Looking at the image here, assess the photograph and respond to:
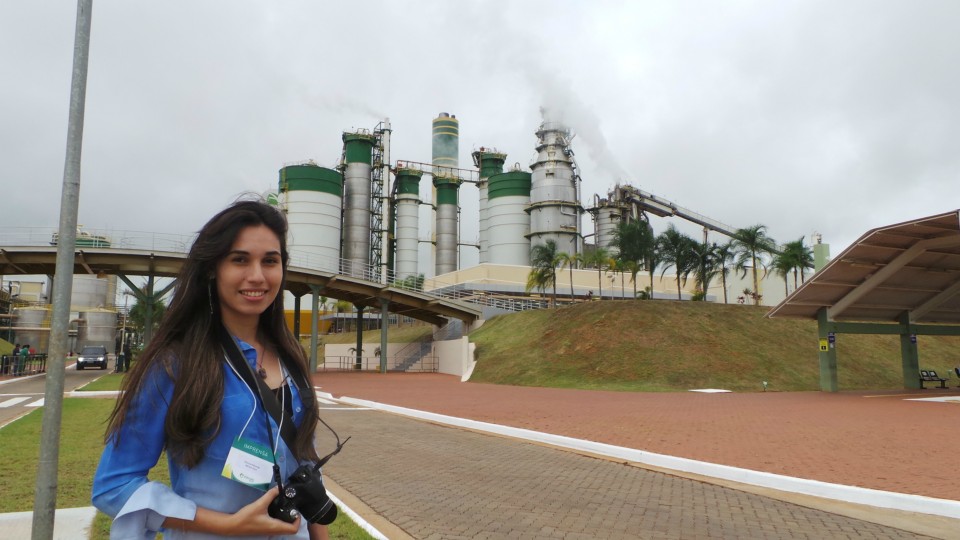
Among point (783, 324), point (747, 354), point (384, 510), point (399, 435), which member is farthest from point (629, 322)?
point (384, 510)

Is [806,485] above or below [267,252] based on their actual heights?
below

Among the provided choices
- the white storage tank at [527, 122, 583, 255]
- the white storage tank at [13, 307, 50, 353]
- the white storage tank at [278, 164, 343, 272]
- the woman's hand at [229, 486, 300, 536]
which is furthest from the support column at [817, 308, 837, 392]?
the white storage tank at [13, 307, 50, 353]

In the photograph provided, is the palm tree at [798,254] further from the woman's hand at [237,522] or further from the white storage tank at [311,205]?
the woman's hand at [237,522]

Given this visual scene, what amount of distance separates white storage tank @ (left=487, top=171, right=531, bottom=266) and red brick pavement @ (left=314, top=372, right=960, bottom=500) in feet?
161

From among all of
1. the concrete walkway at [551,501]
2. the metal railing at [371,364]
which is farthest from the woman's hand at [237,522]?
the metal railing at [371,364]

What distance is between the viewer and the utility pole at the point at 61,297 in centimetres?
333

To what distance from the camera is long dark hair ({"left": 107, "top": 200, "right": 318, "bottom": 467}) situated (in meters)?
1.79

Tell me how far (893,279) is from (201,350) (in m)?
25.4

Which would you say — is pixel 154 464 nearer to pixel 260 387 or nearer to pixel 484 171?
pixel 260 387

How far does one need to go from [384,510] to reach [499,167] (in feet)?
256

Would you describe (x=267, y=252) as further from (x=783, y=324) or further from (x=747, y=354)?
(x=783, y=324)

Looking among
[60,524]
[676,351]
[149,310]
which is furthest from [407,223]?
[60,524]

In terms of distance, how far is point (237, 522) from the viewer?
5.71 ft

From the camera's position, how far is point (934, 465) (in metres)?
8.96
